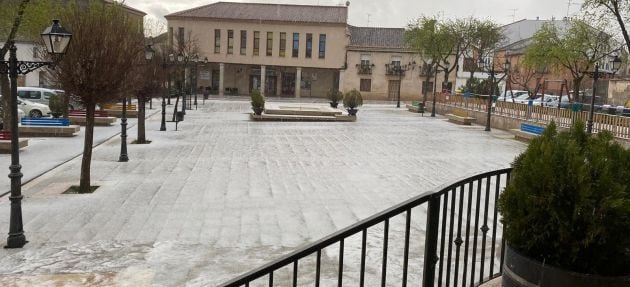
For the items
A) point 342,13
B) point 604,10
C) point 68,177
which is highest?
point 342,13

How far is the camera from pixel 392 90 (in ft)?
196

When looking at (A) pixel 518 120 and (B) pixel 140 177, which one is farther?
(A) pixel 518 120

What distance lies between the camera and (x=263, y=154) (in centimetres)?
1634

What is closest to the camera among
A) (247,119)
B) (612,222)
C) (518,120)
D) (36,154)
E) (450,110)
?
(612,222)

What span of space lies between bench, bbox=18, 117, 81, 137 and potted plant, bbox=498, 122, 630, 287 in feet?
63.8

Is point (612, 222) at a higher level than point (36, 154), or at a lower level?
higher

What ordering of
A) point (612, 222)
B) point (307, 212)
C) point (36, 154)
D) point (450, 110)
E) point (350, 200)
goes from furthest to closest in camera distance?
point (450, 110), point (36, 154), point (350, 200), point (307, 212), point (612, 222)

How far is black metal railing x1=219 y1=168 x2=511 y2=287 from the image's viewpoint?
288cm

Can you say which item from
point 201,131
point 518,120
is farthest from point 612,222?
point 518,120

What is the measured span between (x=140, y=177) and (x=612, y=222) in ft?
36.1

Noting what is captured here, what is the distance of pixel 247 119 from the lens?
30266 millimetres

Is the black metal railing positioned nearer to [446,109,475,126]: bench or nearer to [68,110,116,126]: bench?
[68,110,116,126]: bench

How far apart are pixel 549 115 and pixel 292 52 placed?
38.0 m

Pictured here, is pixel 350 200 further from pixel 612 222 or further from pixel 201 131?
pixel 201 131
